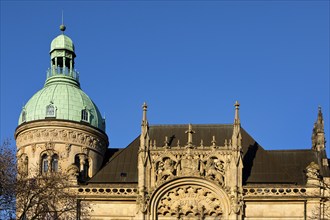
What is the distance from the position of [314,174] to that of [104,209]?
13.6 m

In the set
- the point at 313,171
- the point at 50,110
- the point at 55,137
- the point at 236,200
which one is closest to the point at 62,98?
the point at 50,110

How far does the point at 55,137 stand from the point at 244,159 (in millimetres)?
12814

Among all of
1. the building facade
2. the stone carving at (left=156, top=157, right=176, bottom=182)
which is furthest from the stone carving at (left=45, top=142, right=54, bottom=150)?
the stone carving at (left=156, top=157, right=176, bottom=182)

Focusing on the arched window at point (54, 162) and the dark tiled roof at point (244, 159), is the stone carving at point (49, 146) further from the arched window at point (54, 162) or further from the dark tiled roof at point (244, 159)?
the dark tiled roof at point (244, 159)

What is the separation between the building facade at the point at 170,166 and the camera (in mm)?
58469

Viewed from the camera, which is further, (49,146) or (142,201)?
(49,146)

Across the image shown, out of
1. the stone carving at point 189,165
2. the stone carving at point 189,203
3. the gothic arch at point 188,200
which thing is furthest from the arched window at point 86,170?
the stone carving at point 189,165

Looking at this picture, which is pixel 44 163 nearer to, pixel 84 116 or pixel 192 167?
pixel 84 116

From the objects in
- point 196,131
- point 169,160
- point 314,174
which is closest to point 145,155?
point 169,160

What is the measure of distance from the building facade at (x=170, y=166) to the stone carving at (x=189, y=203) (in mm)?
64

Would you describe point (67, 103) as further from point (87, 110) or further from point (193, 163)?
point (193, 163)

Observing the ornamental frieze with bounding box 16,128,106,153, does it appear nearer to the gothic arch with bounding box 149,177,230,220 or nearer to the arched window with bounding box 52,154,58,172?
the arched window with bounding box 52,154,58,172

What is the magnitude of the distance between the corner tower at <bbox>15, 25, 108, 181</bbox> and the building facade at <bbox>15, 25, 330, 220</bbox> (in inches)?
2.7

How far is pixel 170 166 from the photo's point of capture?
2334 inches
